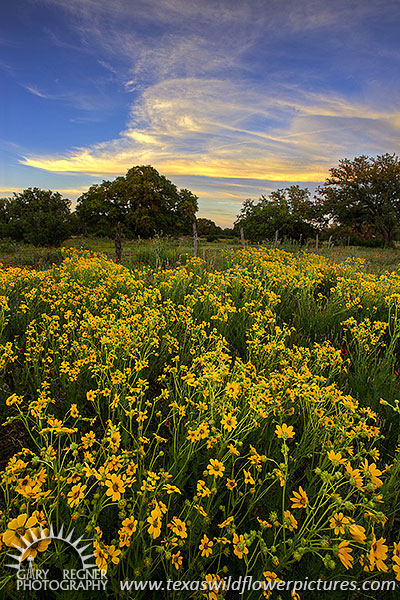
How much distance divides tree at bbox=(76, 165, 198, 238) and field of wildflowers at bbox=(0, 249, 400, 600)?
31170 millimetres

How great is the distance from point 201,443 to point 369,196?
4152cm

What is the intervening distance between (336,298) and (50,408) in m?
4.30

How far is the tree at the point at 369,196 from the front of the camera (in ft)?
115

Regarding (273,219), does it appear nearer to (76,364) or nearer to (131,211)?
(131,211)

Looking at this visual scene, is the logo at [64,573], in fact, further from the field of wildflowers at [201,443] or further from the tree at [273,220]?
the tree at [273,220]

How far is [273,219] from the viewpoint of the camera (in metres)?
37.8

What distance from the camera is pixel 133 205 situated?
3703 cm

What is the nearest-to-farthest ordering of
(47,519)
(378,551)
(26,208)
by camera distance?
(378,551), (47,519), (26,208)

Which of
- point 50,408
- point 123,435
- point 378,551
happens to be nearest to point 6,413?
point 50,408

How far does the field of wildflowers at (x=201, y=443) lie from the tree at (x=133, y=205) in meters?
31.2

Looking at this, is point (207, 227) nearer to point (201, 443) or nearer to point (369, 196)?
point (369, 196)

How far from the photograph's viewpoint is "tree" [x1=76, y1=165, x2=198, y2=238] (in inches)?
1398

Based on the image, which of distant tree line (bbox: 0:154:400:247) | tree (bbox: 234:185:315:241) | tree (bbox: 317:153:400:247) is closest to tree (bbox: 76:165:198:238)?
distant tree line (bbox: 0:154:400:247)

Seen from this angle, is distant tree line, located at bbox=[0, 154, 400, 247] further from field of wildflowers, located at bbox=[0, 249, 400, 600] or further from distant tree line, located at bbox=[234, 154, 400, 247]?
field of wildflowers, located at bbox=[0, 249, 400, 600]
